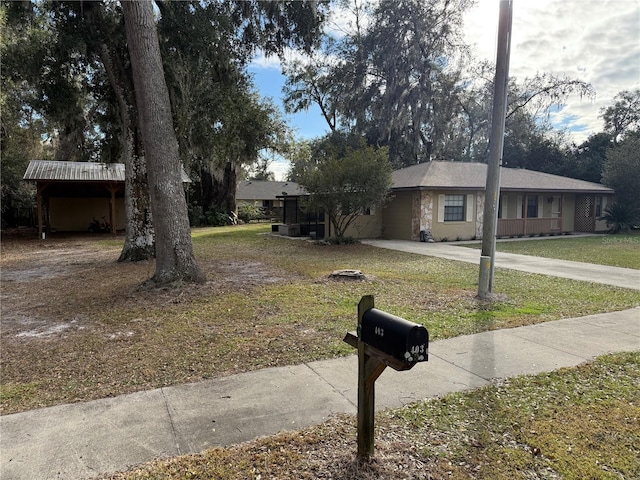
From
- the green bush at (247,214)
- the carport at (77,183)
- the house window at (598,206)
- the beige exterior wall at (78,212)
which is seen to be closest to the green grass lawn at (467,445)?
the carport at (77,183)

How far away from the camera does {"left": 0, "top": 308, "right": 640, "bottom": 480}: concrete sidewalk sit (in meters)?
2.67

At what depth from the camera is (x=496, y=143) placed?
23.1 ft

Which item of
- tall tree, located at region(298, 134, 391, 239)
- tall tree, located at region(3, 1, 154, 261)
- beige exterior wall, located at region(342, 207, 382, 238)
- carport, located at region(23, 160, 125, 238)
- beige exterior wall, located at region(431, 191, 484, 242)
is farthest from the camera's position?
carport, located at region(23, 160, 125, 238)

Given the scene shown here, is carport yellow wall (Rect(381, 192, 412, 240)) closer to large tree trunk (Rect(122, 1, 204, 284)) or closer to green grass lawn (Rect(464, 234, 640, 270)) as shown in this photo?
green grass lawn (Rect(464, 234, 640, 270))

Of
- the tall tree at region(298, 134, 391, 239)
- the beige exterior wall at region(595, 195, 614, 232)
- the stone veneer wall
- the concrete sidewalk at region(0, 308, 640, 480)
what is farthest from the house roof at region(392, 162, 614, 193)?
the concrete sidewalk at region(0, 308, 640, 480)

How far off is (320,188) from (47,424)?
11756 mm

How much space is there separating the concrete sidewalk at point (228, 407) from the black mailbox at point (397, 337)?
3.84 feet

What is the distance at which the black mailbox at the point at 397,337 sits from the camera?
2.04 m

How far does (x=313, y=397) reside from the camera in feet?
11.4

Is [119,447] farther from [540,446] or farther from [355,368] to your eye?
[540,446]

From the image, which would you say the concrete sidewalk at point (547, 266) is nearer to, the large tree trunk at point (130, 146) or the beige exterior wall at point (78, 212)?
the large tree trunk at point (130, 146)

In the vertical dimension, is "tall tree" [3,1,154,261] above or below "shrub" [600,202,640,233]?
above

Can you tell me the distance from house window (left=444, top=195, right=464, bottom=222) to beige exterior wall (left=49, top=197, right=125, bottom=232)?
1780 cm

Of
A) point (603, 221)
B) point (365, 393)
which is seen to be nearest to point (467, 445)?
point (365, 393)
